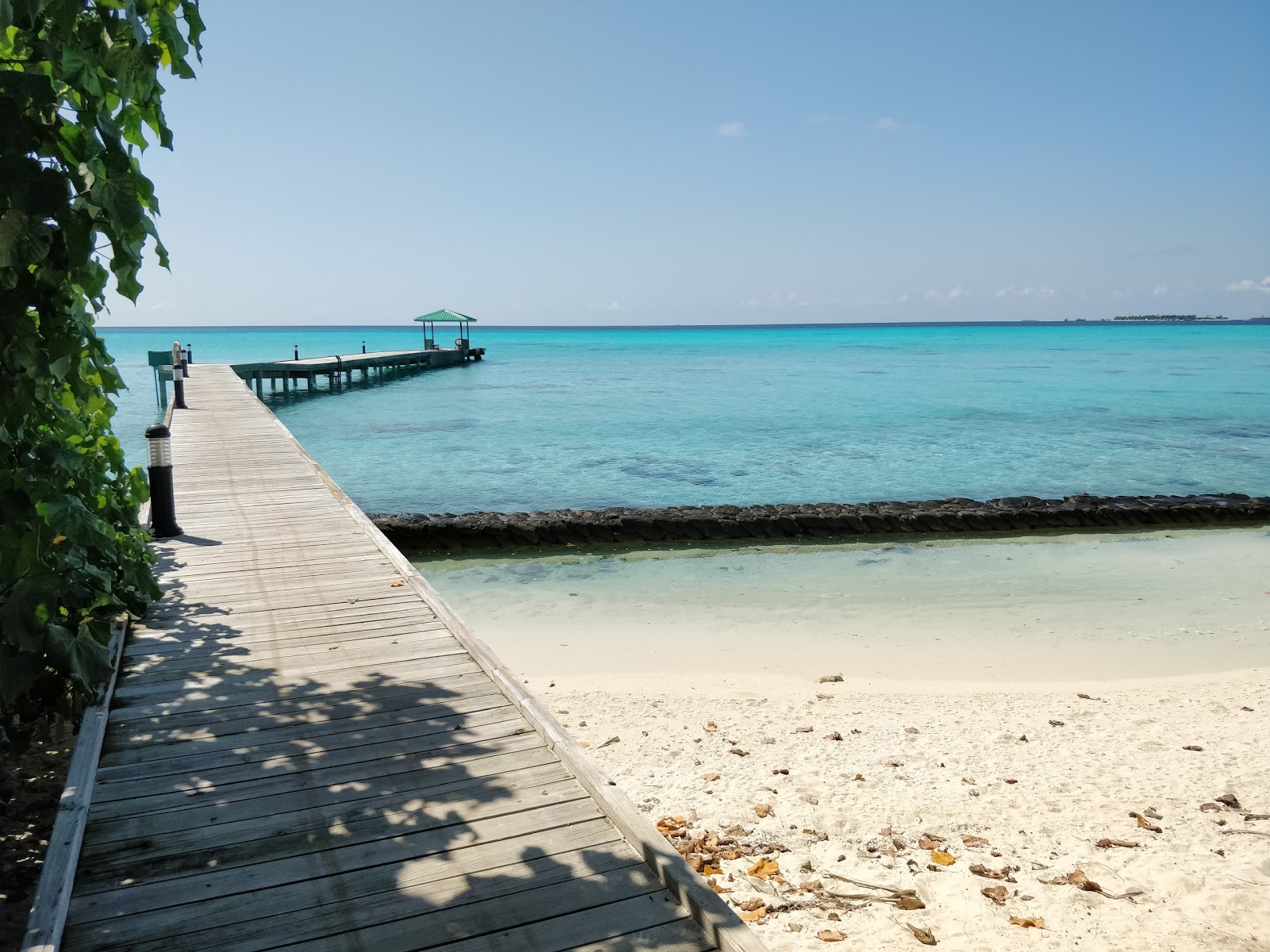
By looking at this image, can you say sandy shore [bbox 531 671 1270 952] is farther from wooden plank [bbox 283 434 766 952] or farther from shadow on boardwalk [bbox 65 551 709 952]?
shadow on boardwalk [bbox 65 551 709 952]

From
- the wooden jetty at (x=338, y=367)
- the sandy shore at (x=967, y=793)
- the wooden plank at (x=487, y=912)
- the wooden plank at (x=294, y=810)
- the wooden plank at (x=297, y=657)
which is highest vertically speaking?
the wooden jetty at (x=338, y=367)

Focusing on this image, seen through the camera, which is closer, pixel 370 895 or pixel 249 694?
pixel 370 895

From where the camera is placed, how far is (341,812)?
3117 millimetres

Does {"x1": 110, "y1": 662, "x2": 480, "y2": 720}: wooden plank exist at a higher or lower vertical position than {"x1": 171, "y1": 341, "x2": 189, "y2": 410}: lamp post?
lower

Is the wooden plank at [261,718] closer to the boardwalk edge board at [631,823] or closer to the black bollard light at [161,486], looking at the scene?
the boardwalk edge board at [631,823]

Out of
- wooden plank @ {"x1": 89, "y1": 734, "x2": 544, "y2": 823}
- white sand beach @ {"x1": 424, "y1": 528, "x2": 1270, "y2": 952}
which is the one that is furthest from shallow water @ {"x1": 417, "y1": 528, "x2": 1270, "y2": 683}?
wooden plank @ {"x1": 89, "y1": 734, "x2": 544, "y2": 823}

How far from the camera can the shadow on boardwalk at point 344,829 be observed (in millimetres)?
2523

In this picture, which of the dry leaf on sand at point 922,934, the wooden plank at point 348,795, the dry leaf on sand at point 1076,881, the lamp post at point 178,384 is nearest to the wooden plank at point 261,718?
the wooden plank at point 348,795

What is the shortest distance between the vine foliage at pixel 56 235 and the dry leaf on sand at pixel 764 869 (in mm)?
2797

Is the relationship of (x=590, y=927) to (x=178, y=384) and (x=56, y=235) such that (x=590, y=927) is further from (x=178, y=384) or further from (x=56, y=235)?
(x=178, y=384)

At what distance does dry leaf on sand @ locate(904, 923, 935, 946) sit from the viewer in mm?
3521

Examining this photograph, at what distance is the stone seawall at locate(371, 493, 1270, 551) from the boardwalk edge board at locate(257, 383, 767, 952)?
752 centimetres

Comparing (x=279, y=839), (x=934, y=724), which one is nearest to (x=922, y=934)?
(x=279, y=839)

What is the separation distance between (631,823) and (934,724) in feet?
12.3
